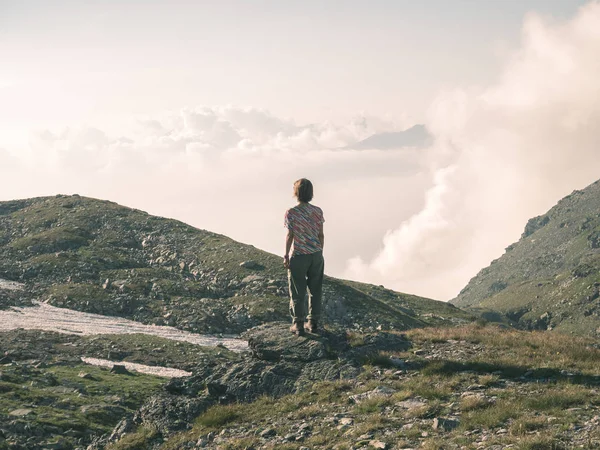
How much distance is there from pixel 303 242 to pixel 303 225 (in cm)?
53

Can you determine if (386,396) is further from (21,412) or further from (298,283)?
(21,412)

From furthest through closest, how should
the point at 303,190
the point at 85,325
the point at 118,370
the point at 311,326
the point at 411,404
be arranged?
1. the point at 85,325
2. the point at 118,370
3. the point at 311,326
4. the point at 303,190
5. the point at 411,404

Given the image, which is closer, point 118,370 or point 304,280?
point 304,280

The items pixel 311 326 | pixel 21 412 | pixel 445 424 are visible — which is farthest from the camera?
pixel 21 412

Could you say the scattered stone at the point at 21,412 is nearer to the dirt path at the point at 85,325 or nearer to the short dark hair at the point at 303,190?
the short dark hair at the point at 303,190

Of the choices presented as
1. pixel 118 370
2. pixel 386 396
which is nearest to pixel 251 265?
pixel 118 370

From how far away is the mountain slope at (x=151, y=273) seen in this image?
6291cm

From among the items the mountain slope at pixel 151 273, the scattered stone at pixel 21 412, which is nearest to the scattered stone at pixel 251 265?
the mountain slope at pixel 151 273

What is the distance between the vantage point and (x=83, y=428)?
70.3 feet

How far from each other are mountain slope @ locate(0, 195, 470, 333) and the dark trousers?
3929cm

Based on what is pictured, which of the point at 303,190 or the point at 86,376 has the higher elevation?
the point at 303,190

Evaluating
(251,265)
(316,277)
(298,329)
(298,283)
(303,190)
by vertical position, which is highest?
(251,265)

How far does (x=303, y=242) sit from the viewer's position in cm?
1844

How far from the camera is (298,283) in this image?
61.9 ft
